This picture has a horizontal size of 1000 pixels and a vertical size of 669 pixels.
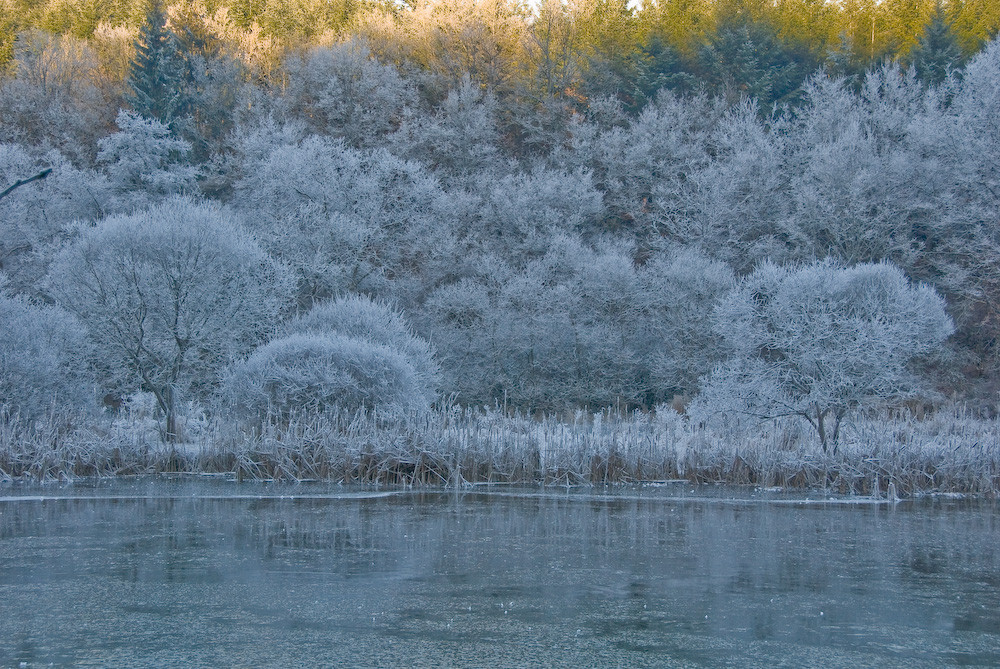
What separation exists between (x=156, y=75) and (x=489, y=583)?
37.6m

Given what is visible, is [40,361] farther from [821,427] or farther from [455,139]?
[455,139]

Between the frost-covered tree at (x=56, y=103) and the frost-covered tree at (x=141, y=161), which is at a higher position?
the frost-covered tree at (x=56, y=103)

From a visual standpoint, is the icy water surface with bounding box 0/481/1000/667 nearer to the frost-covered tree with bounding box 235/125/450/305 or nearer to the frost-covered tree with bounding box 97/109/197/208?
the frost-covered tree with bounding box 235/125/450/305

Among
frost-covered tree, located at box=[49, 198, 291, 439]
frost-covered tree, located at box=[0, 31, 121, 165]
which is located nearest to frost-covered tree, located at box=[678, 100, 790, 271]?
frost-covered tree, located at box=[49, 198, 291, 439]

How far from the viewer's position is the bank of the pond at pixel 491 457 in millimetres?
16266

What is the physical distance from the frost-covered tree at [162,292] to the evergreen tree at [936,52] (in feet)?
100

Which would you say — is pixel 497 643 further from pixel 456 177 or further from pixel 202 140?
pixel 202 140

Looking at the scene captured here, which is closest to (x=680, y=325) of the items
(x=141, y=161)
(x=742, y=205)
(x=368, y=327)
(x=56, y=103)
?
(x=742, y=205)

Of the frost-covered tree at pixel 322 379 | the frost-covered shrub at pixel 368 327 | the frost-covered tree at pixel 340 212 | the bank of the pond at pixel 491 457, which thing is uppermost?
the frost-covered tree at pixel 340 212

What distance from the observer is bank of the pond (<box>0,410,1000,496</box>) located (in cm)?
1627

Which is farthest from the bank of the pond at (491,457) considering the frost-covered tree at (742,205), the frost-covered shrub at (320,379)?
the frost-covered tree at (742,205)

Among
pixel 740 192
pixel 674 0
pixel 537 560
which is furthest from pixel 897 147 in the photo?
pixel 537 560

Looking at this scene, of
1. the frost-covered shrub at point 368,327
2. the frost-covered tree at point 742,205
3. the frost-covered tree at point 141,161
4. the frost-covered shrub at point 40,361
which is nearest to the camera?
the frost-covered shrub at point 40,361

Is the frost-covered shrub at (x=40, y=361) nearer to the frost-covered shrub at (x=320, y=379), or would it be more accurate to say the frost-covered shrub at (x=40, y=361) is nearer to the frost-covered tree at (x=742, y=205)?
the frost-covered shrub at (x=320, y=379)
